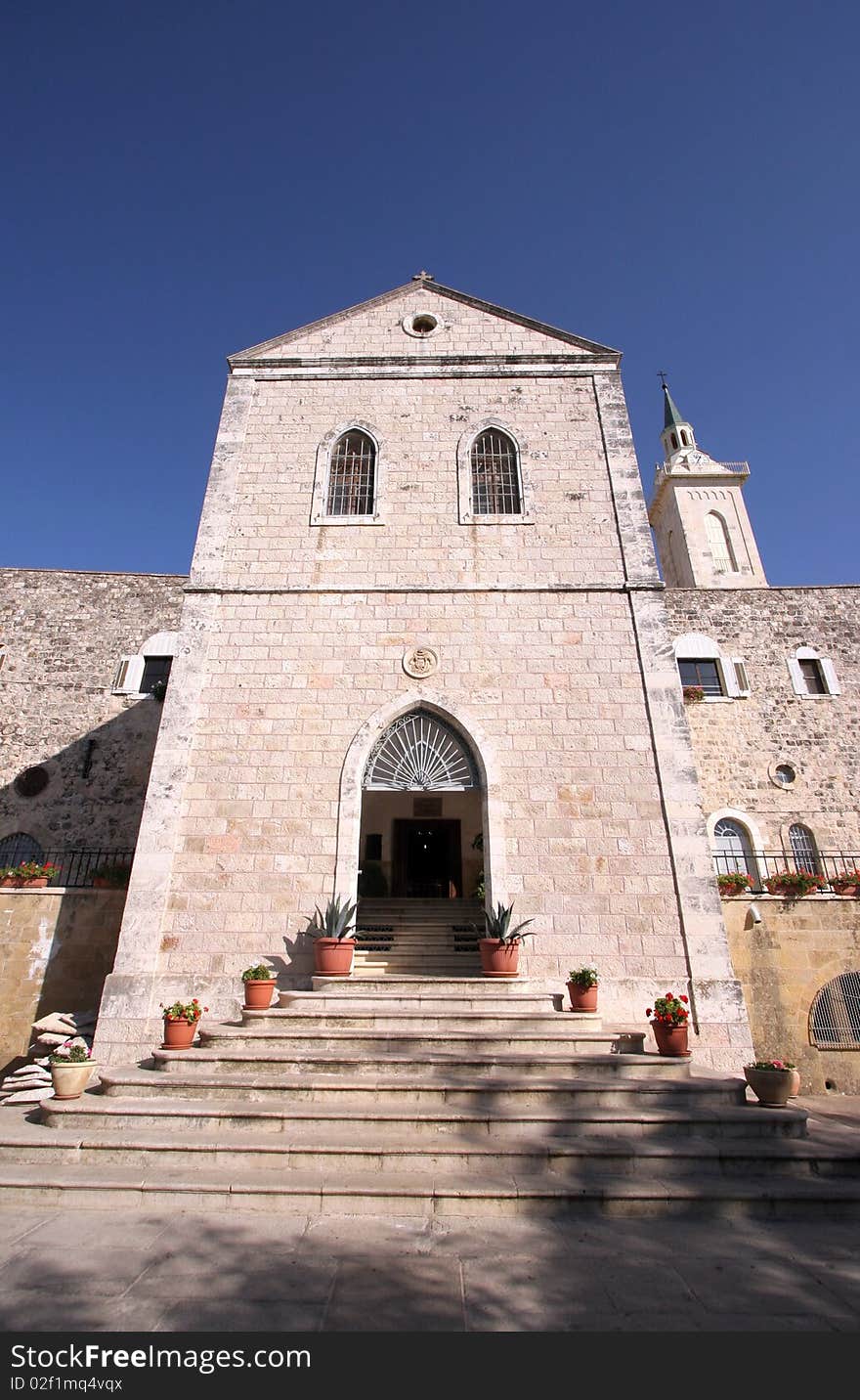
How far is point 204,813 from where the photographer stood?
8438 mm

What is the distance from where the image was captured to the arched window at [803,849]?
13.4 meters

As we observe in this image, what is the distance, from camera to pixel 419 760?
8.99 meters

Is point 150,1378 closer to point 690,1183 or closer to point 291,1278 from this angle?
point 291,1278

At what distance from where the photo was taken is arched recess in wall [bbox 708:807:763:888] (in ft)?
44.8

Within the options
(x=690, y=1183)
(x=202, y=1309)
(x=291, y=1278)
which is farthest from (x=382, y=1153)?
(x=690, y=1183)

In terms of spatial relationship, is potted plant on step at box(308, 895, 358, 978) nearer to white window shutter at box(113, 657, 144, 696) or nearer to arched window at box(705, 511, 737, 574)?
white window shutter at box(113, 657, 144, 696)

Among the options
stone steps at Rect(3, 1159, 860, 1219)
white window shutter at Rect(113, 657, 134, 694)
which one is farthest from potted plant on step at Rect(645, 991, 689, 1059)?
white window shutter at Rect(113, 657, 134, 694)

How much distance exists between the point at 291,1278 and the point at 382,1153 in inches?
53.8

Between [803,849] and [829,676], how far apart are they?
422 cm

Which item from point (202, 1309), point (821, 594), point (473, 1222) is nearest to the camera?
point (202, 1309)

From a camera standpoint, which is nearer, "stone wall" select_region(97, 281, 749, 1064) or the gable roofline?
"stone wall" select_region(97, 281, 749, 1064)

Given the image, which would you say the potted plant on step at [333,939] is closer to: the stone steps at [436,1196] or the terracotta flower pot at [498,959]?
the terracotta flower pot at [498,959]

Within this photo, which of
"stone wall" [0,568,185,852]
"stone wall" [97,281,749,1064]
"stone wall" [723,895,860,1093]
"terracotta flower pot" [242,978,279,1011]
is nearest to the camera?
"terracotta flower pot" [242,978,279,1011]

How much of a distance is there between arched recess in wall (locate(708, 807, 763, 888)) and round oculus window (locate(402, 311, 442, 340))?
11.4 meters
